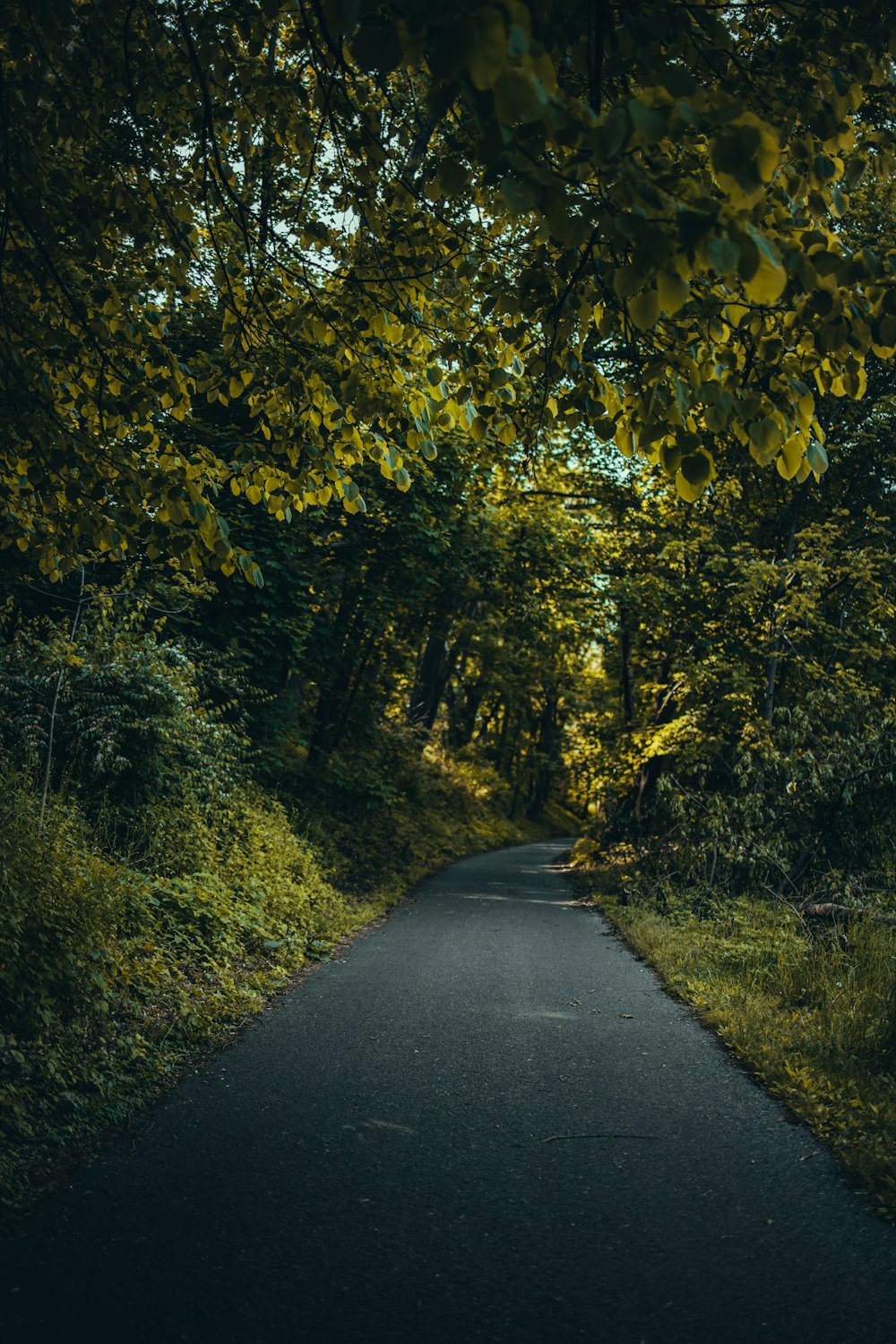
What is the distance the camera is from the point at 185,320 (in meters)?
12.8

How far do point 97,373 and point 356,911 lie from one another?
821cm

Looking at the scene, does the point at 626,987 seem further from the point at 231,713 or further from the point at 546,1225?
the point at 231,713

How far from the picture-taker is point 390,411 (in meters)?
5.03

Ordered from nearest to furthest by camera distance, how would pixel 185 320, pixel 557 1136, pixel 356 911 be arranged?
pixel 557 1136, pixel 356 911, pixel 185 320

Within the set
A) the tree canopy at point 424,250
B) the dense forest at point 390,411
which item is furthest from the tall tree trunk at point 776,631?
the tree canopy at point 424,250

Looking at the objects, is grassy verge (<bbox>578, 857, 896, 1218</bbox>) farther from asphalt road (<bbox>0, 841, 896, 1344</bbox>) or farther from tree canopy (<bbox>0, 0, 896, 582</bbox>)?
tree canopy (<bbox>0, 0, 896, 582</bbox>)

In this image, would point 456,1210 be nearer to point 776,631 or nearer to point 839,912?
point 839,912

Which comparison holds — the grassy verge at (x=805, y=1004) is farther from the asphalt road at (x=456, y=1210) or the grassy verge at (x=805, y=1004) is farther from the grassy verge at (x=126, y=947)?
the grassy verge at (x=126, y=947)


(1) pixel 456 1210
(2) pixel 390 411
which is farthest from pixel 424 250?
(1) pixel 456 1210

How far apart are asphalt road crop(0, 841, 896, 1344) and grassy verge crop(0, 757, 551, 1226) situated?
0.29 metres

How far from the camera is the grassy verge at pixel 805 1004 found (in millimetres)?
4688

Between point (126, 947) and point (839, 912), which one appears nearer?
point (126, 947)

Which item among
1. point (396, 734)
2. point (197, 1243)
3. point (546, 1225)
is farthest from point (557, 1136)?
point (396, 734)

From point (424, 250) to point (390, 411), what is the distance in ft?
2.74
